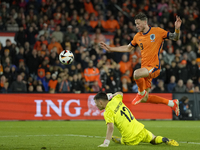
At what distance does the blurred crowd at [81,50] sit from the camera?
1578cm

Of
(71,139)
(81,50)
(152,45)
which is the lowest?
(71,139)

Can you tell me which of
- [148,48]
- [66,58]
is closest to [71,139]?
[148,48]

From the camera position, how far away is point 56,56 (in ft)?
54.2

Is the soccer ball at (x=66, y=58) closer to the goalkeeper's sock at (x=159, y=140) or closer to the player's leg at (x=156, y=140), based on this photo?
the player's leg at (x=156, y=140)

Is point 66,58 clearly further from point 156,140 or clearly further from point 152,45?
point 156,140

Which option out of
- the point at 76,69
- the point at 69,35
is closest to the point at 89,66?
the point at 76,69

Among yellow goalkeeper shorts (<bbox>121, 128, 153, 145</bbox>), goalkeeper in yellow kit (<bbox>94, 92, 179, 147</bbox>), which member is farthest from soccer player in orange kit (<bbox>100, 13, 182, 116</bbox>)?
yellow goalkeeper shorts (<bbox>121, 128, 153, 145</bbox>)

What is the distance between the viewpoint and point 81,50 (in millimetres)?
17266

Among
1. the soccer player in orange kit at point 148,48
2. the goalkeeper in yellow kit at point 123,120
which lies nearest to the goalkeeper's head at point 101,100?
the goalkeeper in yellow kit at point 123,120

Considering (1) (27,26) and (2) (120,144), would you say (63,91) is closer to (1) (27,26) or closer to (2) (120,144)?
(1) (27,26)

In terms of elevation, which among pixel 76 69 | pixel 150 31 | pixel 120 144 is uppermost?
pixel 150 31

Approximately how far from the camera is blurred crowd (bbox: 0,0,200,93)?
621 inches

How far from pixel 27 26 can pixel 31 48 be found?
4.34ft

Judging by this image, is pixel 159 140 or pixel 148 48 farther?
pixel 148 48
